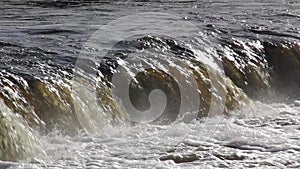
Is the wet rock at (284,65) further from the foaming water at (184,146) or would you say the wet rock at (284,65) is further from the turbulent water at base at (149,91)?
the foaming water at (184,146)

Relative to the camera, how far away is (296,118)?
8.77 m

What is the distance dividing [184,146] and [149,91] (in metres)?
1.51

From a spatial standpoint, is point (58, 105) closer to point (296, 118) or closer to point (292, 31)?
point (296, 118)

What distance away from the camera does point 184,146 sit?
714 centimetres

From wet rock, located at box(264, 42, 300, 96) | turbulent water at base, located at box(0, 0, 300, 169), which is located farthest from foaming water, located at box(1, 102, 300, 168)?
wet rock, located at box(264, 42, 300, 96)

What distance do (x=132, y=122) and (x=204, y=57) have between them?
7.20 ft

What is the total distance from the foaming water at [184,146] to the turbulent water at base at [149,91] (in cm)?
1

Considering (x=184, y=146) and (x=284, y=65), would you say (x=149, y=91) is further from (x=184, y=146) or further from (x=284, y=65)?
(x=284, y=65)

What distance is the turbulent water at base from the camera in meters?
6.74

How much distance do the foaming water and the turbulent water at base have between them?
0.01m

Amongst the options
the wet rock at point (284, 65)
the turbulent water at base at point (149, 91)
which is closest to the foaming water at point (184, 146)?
the turbulent water at base at point (149, 91)

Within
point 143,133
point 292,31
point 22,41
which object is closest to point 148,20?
point 292,31

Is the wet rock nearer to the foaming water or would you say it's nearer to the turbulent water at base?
the turbulent water at base

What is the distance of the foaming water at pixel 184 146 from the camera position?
21.4ft
